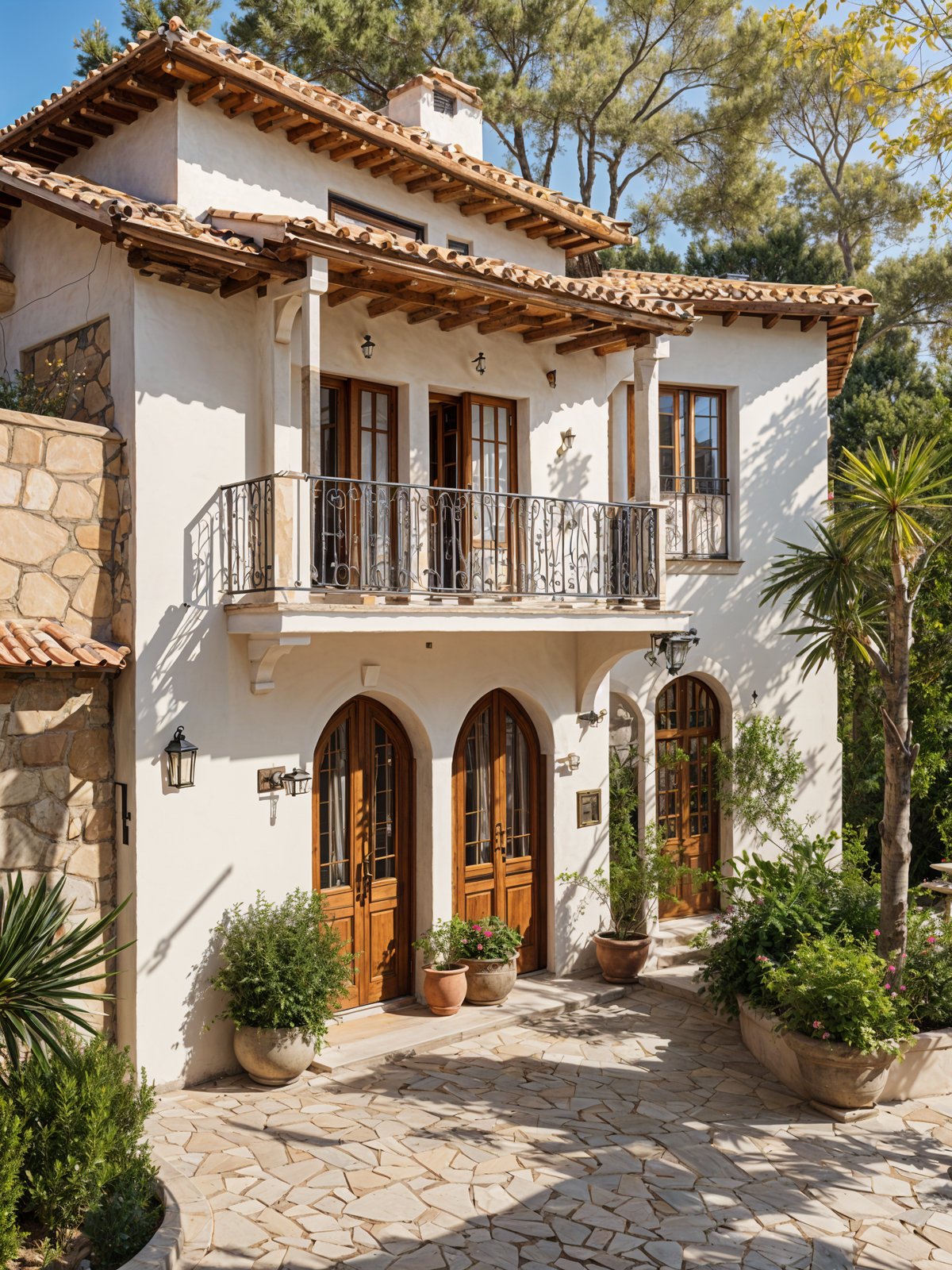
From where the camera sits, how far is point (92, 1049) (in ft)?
22.2

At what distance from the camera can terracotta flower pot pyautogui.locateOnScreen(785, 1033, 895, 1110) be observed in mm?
8453

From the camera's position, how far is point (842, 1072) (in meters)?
8.50

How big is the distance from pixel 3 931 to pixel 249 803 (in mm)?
2682

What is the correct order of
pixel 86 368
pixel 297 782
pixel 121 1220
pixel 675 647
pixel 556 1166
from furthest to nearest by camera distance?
pixel 675 647 → pixel 297 782 → pixel 86 368 → pixel 556 1166 → pixel 121 1220

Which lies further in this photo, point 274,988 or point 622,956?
point 622,956

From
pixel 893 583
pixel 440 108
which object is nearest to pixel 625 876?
pixel 893 583

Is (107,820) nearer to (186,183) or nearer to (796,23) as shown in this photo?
(186,183)

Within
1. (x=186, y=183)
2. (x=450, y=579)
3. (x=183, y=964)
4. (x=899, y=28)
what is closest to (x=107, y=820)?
(x=183, y=964)

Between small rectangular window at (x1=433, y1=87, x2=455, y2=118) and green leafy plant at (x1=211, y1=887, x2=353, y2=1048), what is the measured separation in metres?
9.70

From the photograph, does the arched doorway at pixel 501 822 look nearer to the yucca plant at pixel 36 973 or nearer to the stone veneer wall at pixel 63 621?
the stone veneer wall at pixel 63 621

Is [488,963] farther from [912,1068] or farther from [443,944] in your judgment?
[912,1068]

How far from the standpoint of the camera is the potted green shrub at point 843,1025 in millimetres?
8438

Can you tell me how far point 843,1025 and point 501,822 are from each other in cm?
429

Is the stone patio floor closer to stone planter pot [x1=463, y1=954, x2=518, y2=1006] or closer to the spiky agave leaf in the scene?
stone planter pot [x1=463, y1=954, x2=518, y2=1006]
